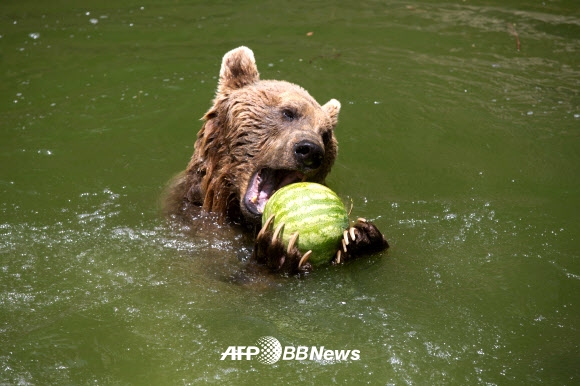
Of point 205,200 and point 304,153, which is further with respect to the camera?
point 205,200

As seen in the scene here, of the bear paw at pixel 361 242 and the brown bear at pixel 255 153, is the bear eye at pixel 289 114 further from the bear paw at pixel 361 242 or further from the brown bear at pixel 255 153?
the bear paw at pixel 361 242

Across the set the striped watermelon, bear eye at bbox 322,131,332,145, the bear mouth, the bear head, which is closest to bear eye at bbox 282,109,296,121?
the bear head

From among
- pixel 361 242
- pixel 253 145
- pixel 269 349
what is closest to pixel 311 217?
pixel 361 242

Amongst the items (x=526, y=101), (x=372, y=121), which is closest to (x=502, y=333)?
(x=372, y=121)

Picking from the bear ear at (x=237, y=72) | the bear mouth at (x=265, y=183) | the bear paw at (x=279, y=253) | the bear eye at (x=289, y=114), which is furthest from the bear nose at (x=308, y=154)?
the bear ear at (x=237, y=72)

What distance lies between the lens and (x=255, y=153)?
20.1 ft

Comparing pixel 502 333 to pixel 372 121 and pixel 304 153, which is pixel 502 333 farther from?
pixel 372 121

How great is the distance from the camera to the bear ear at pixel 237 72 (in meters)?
6.57

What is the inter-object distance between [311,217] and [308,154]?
620 millimetres

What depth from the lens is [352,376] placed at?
4.79 metres

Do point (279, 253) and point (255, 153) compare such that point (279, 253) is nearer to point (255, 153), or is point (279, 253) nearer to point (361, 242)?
point (361, 242)

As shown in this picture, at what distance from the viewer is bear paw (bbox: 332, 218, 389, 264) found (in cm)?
569

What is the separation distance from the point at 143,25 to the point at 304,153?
624cm

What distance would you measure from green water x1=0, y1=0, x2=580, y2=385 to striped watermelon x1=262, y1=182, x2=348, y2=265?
1.19 feet
